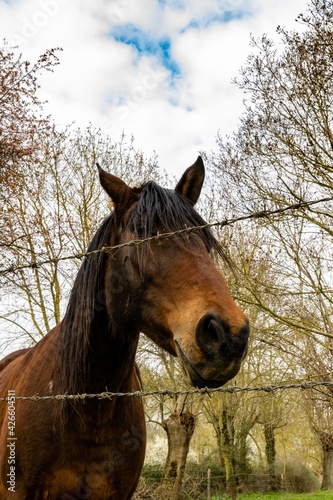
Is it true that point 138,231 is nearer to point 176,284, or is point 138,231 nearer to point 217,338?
point 176,284

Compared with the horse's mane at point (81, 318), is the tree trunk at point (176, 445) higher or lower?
lower

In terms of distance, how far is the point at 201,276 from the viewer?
6.98ft

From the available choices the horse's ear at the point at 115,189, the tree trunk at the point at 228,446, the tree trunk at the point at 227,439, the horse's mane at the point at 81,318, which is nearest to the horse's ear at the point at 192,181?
the horse's ear at the point at 115,189

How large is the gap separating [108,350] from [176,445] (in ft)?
44.1

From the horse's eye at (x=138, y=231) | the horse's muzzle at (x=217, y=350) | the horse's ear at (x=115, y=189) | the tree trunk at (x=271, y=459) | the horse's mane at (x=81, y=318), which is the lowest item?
the tree trunk at (x=271, y=459)

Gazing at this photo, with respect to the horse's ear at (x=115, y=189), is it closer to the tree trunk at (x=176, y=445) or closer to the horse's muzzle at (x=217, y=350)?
the horse's muzzle at (x=217, y=350)

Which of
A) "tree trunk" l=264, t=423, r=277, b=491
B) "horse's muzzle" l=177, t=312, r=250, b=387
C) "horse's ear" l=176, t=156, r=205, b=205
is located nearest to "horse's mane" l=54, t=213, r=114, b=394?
"horse's ear" l=176, t=156, r=205, b=205

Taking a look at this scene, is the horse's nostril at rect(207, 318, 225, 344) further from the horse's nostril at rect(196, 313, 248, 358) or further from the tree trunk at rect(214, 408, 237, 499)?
the tree trunk at rect(214, 408, 237, 499)

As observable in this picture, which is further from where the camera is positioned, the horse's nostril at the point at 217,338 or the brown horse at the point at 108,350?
the brown horse at the point at 108,350

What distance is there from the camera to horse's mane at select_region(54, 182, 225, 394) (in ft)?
8.20

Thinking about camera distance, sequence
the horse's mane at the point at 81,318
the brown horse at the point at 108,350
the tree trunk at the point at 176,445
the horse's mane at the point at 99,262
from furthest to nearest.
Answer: the tree trunk at the point at 176,445 < the horse's mane at the point at 81,318 < the horse's mane at the point at 99,262 < the brown horse at the point at 108,350

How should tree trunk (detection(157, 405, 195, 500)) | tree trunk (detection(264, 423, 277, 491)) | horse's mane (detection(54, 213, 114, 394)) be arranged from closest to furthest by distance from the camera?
horse's mane (detection(54, 213, 114, 394)), tree trunk (detection(157, 405, 195, 500)), tree trunk (detection(264, 423, 277, 491))

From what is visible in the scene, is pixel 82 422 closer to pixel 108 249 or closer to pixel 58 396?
pixel 58 396

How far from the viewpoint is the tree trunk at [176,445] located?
1459 cm
